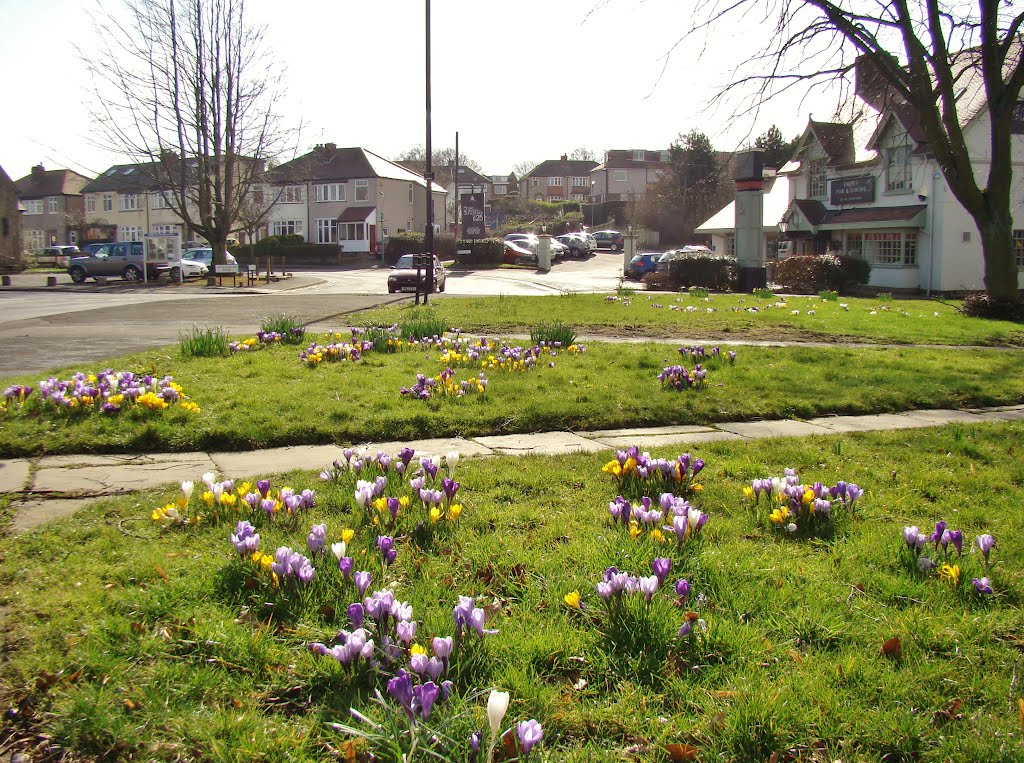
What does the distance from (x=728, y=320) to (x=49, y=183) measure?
322 ft

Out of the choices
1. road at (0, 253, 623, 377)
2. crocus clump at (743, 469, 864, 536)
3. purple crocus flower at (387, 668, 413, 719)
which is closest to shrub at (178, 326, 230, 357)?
road at (0, 253, 623, 377)

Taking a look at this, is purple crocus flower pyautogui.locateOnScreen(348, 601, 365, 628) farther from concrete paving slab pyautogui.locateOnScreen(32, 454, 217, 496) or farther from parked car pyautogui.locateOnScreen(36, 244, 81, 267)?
parked car pyautogui.locateOnScreen(36, 244, 81, 267)

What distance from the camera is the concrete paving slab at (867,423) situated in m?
6.44

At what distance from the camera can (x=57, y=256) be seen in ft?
218

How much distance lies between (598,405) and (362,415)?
2.03 metres

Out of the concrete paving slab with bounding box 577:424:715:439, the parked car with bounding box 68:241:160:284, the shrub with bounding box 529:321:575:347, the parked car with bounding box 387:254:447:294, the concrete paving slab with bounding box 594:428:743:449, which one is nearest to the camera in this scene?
the concrete paving slab with bounding box 594:428:743:449

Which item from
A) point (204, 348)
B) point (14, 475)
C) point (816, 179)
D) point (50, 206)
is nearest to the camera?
point (14, 475)

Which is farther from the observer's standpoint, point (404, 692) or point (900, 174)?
point (900, 174)

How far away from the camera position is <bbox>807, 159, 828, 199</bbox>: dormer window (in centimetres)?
3969

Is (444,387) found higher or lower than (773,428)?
higher

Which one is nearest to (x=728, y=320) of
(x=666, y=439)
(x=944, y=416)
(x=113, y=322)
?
(x=944, y=416)

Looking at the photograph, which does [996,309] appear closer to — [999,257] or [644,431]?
[999,257]

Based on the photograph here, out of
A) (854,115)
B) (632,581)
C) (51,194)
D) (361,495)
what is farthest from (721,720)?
(51,194)

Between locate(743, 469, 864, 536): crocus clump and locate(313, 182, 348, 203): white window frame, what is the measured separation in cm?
7344
